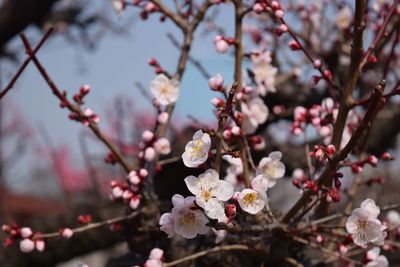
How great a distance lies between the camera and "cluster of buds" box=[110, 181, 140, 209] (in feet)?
5.23

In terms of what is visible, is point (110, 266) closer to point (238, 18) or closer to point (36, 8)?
point (238, 18)

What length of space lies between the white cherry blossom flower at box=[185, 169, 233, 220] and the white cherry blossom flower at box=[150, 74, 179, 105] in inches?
30.5

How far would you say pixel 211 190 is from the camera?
1080 millimetres

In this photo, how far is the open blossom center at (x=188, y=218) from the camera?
1138 millimetres

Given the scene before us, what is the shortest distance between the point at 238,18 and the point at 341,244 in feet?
2.73

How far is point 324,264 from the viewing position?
1.76 m

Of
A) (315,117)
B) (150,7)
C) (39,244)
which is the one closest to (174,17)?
(150,7)

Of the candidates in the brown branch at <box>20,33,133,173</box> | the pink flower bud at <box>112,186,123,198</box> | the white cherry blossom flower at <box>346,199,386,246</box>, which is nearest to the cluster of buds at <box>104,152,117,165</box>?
the brown branch at <box>20,33,133,173</box>

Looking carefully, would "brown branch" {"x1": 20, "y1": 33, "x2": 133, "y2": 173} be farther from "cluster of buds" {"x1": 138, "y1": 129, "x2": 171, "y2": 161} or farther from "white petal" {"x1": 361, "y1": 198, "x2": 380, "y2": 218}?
"white petal" {"x1": 361, "y1": 198, "x2": 380, "y2": 218}

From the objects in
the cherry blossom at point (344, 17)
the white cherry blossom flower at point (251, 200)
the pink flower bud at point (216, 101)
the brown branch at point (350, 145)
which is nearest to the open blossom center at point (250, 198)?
the white cherry blossom flower at point (251, 200)

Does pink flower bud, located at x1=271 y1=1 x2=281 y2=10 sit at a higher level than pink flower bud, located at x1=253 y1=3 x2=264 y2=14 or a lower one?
higher

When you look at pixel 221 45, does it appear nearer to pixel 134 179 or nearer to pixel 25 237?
pixel 134 179

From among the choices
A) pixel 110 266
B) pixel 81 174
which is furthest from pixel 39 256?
pixel 81 174

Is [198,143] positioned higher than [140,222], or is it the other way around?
[198,143]
